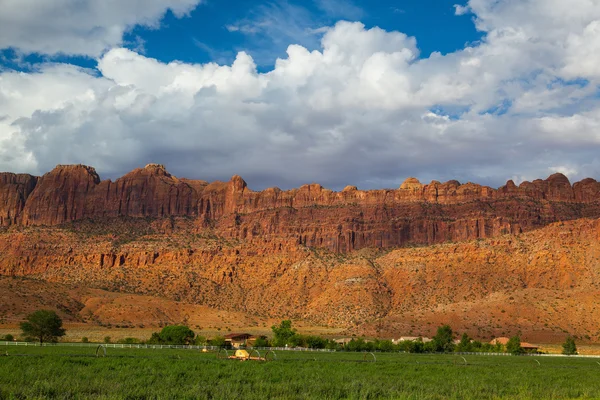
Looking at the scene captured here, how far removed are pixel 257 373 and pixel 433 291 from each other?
108m

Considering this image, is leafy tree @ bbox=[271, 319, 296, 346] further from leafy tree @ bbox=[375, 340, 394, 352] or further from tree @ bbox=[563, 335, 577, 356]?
tree @ bbox=[563, 335, 577, 356]

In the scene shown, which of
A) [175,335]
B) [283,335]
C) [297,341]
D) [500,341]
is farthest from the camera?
[283,335]

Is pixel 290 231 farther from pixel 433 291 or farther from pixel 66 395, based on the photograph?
pixel 66 395

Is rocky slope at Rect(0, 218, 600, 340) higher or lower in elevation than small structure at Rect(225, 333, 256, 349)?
higher

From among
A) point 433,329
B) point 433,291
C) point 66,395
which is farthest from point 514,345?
point 66,395

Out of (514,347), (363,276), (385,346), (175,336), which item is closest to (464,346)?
(514,347)

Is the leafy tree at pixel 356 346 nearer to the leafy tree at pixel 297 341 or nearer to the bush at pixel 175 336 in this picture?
the leafy tree at pixel 297 341

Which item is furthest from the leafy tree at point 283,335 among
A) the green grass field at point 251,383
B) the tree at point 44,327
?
the green grass field at point 251,383

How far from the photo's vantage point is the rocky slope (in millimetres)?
126875

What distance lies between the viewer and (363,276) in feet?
511

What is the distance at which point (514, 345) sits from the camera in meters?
94.5

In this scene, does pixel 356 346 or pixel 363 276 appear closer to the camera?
pixel 356 346

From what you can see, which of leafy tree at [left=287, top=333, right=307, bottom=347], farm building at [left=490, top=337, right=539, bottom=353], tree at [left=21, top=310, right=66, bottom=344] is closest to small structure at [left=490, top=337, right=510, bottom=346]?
farm building at [left=490, top=337, right=539, bottom=353]

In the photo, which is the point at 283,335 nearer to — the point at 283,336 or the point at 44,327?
the point at 283,336
